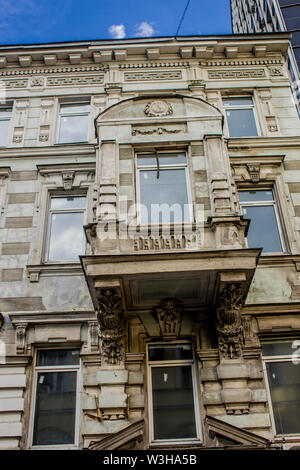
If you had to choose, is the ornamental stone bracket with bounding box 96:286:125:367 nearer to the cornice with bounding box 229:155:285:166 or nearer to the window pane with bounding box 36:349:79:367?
the window pane with bounding box 36:349:79:367

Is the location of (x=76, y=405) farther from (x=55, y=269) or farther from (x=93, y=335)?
(x=55, y=269)

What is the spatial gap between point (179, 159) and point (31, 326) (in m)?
5.01

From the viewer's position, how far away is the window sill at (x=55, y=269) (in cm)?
990

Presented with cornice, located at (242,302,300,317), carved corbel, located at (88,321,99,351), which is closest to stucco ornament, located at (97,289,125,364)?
carved corbel, located at (88,321,99,351)

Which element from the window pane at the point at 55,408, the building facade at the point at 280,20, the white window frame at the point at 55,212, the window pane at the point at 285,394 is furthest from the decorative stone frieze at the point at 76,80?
the window pane at the point at 285,394

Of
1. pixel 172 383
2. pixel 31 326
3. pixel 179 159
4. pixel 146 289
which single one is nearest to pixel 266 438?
pixel 172 383

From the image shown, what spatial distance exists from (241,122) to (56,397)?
879cm

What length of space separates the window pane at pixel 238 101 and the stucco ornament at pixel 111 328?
7.49 metres

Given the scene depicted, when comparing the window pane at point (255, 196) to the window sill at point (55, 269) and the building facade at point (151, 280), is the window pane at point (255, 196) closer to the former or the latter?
the building facade at point (151, 280)

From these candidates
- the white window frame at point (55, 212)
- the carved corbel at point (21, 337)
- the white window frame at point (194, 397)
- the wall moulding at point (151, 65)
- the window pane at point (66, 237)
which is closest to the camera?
the white window frame at point (194, 397)

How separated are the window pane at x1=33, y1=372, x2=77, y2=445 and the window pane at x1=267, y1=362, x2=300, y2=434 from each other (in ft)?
12.9

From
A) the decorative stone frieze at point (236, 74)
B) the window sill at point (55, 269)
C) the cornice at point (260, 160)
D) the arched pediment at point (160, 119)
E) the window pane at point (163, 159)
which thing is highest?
the decorative stone frieze at point (236, 74)

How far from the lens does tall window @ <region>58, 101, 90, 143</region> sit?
1262cm

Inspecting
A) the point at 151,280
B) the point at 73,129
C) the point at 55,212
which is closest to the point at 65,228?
the point at 55,212
